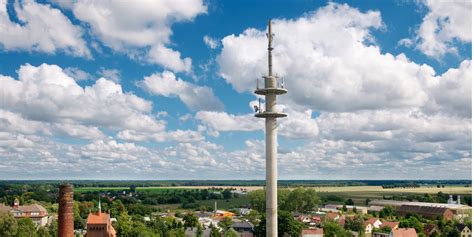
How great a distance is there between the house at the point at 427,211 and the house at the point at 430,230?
1312 inches

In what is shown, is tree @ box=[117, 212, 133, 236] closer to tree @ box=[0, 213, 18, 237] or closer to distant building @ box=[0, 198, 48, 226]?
tree @ box=[0, 213, 18, 237]

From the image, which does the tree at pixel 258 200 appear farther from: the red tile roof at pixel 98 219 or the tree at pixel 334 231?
the red tile roof at pixel 98 219

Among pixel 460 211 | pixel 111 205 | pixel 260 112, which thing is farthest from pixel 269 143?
pixel 460 211

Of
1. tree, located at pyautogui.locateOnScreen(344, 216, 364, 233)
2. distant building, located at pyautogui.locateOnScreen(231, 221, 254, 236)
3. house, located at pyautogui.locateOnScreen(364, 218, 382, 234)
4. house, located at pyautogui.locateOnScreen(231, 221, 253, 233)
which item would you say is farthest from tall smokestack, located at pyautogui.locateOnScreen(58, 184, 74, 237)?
house, located at pyautogui.locateOnScreen(364, 218, 382, 234)

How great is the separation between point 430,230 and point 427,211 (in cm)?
5321

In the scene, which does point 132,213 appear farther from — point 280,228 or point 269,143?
point 269,143

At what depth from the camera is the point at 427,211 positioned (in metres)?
182

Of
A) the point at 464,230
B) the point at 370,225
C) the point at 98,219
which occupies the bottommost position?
the point at 370,225

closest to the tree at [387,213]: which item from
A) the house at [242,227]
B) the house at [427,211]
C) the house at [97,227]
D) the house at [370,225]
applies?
the house at [427,211]

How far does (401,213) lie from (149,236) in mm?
113189

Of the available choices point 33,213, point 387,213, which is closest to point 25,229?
point 33,213

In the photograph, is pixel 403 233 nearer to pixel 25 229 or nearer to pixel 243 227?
pixel 243 227

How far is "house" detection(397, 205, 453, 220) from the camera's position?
564 ft

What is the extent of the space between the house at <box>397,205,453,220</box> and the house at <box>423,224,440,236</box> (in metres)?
33.3
